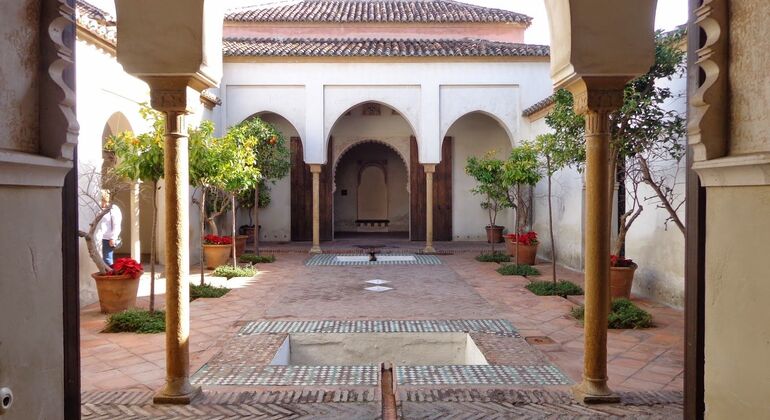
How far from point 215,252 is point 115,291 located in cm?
471

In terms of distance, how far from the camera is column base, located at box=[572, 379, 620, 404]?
174 inches

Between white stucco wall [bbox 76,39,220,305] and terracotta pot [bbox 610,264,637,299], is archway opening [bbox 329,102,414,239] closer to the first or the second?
white stucco wall [bbox 76,39,220,305]

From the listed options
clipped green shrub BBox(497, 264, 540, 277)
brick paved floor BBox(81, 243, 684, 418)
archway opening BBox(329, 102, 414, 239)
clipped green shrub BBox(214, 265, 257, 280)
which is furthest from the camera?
archway opening BBox(329, 102, 414, 239)

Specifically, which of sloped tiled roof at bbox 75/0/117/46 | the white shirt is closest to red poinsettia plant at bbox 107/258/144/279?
the white shirt

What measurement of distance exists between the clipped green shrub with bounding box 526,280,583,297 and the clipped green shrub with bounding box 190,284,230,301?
503 cm

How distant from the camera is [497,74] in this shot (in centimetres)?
1617

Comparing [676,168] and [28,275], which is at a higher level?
[676,168]

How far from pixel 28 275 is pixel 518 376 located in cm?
390

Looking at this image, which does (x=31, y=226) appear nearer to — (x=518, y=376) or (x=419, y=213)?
(x=518, y=376)

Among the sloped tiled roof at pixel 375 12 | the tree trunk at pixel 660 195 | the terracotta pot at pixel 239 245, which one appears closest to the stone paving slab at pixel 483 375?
the tree trunk at pixel 660 195

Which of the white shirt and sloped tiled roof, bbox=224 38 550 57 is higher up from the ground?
sloped tiled roof, bbox=224 38 550 57

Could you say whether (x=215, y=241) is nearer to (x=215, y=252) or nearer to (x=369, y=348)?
(x=215, y=252)

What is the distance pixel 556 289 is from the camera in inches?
370

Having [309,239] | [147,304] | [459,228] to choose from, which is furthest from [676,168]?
[309,239]
